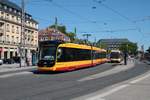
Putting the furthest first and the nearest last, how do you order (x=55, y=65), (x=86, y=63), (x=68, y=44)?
(x=86, y=63) < (x=68, y=44) < (x=55, y=65)

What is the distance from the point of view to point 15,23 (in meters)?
92.2

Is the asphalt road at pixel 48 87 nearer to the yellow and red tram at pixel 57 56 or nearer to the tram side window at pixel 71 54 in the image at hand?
the yellow and red tram at pixel 57 56

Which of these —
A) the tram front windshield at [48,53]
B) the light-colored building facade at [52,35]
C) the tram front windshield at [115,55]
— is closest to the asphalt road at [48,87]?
the tram front windshield at [48,53]

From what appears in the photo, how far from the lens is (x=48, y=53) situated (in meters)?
30.7

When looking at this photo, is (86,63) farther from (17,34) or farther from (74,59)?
(17,34)

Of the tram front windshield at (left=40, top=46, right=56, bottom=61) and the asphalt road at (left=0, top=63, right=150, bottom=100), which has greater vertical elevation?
the tram front windshield at (left=40, top=46, right=56, bottom=61)

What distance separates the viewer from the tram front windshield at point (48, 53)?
99.1 feet

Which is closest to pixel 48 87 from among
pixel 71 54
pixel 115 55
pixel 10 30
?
pixel 71 54

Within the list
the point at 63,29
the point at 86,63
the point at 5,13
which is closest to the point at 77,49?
the point at 86,63

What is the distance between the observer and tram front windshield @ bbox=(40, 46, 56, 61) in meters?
30.2

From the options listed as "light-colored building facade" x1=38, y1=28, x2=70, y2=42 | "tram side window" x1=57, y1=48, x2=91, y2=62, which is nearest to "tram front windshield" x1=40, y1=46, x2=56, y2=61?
"tram side window" x1=57, y1=48, x2=91, y2=62

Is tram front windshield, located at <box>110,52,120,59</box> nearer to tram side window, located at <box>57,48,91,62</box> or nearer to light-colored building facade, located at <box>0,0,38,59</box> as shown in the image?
light-colored building facade, located at <box>0,0,38,59</box>

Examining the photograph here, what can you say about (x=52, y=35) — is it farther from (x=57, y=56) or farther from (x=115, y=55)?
(x=57, y=56)

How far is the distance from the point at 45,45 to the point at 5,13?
57.6 meters
